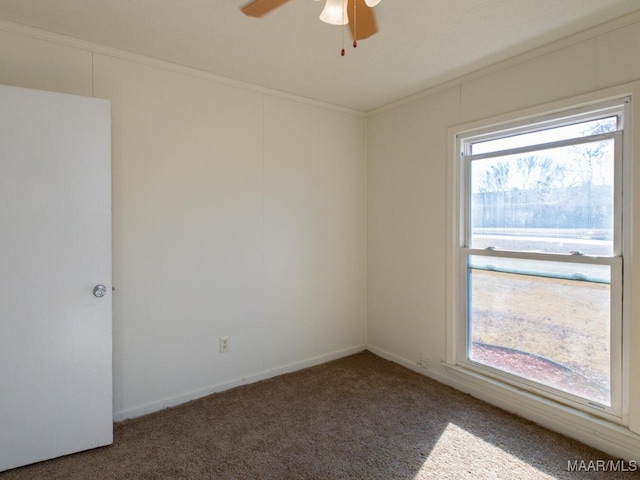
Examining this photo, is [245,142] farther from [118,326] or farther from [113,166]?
[118,326]

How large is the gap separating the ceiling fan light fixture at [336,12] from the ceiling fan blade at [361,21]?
0.03 meters

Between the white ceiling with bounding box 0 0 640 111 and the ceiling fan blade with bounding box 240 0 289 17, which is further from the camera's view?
the white ceiling with bounding box 0 0 640 111

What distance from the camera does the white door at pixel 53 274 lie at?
1790mm

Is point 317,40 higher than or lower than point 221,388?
higher

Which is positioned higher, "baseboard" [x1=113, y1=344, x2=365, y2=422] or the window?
the window

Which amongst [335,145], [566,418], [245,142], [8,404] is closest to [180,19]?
[245,142]

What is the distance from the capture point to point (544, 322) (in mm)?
2256

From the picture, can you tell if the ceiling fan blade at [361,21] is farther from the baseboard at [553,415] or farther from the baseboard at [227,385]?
the baseboard at [227,385]

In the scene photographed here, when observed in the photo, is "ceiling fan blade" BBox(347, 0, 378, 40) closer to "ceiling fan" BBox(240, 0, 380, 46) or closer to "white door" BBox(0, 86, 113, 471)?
"ceiling fan" BBox(240, 0, 380, 46)

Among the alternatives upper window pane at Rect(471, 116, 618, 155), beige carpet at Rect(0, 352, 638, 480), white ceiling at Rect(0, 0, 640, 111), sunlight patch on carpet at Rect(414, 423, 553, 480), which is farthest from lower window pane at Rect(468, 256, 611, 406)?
white ceiling at Rect(0, 0, 640, 111)

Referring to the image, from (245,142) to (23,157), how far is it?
54.1 inches

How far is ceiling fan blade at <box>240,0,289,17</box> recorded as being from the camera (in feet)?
4.71

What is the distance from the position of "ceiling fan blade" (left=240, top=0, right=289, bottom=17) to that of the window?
1.74 metres

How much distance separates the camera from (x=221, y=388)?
2.65 m
